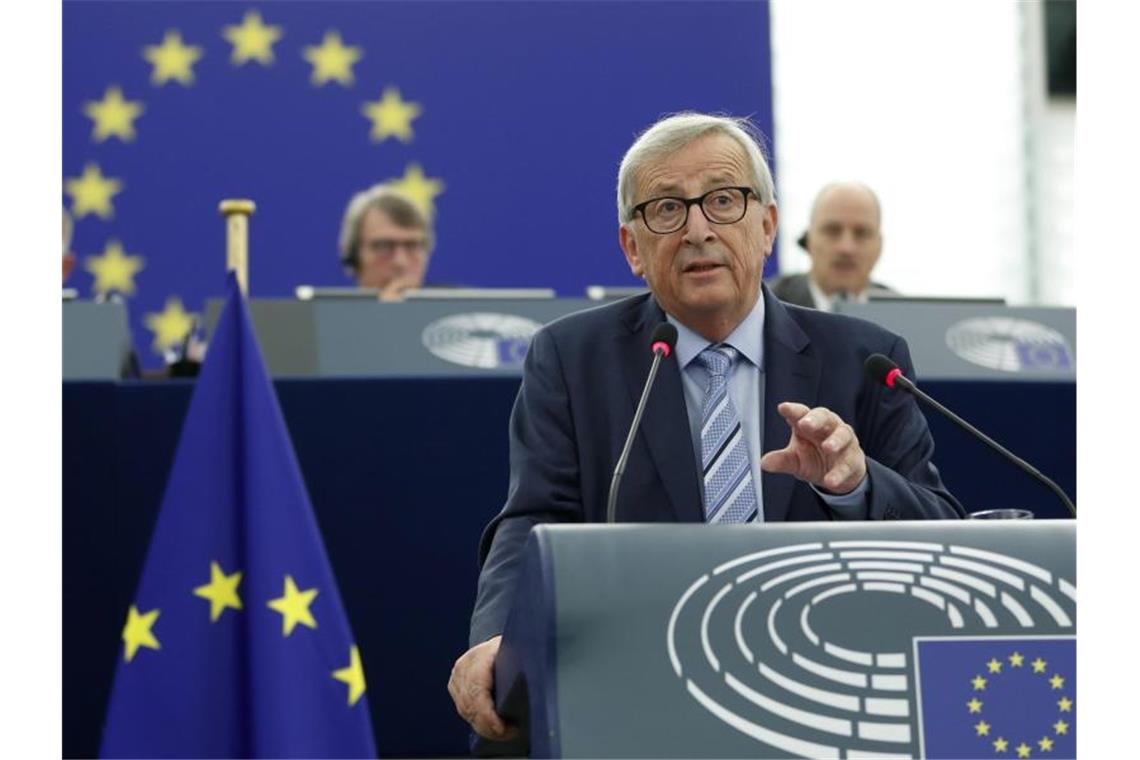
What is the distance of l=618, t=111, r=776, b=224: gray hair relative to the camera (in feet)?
8.78

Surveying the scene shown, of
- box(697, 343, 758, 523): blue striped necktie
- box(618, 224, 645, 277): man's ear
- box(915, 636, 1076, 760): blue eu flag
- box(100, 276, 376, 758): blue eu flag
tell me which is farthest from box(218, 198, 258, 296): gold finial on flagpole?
box(915, 636, 1076, 760): blue eu flag

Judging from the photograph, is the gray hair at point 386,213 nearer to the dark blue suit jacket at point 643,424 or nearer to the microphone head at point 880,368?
the dark blue suit jacket at point 643,424

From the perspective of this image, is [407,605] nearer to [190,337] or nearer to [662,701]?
[190,337]

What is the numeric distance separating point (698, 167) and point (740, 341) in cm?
26

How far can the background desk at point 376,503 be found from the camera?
4215mm

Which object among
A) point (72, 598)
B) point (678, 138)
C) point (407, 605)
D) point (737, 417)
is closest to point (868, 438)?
point (737, 417)

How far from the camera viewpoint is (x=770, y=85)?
21.7ft

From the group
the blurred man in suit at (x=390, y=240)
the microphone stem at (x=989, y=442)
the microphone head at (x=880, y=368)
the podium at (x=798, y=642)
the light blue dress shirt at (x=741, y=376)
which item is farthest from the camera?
the blurred man in suit at (x=390, y=240)

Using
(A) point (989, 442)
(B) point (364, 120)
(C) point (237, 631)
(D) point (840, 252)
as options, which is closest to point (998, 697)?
(A) point (989, 442)

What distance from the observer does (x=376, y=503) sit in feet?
14.2

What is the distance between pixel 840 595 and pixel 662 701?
8.3 inches

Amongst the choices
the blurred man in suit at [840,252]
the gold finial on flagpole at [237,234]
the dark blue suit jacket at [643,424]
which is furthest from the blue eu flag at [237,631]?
the blurred man in suit at [840,252]

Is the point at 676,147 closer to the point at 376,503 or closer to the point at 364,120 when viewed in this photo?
the point at 376,503

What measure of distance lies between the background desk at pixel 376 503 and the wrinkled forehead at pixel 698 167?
1.77 metres
